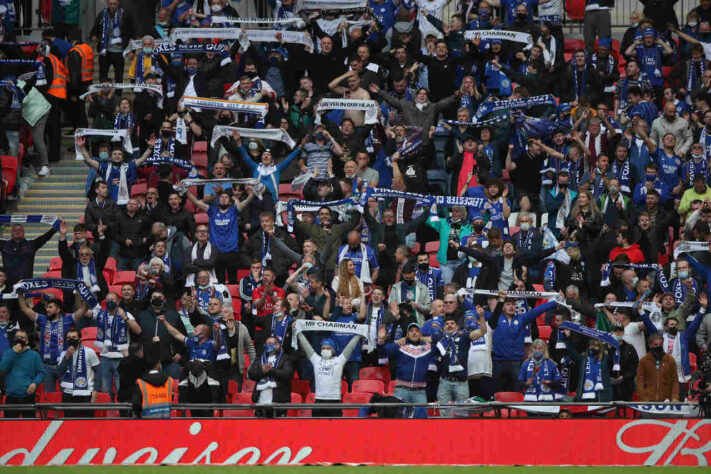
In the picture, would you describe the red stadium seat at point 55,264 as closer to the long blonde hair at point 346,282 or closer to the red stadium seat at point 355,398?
the long blonde hair at point 346,282

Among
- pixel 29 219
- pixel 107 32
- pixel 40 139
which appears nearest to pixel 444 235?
pixel 29 219

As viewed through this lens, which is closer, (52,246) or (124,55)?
(52,246)

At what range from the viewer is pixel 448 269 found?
2086 centimetres

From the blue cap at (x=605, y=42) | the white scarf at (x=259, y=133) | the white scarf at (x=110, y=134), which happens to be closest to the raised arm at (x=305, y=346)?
the white scarf at (x=259, y=133)

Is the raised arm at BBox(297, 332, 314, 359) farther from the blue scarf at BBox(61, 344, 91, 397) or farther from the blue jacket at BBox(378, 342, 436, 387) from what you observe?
the blue scarf at BBox(61, 344, 91, 397)

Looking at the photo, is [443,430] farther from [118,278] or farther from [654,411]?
[118,278]

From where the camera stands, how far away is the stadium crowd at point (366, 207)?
1898 centimetres

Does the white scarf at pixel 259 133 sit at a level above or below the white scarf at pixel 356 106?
below

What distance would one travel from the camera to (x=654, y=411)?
16812 millimetres

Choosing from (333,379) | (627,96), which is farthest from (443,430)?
(627,96)

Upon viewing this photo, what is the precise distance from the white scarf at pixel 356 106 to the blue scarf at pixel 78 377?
6.42 m

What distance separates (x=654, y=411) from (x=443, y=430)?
2552 mm

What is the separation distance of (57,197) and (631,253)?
→ 10.4 metres

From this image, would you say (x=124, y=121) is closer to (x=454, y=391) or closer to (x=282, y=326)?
(x=282, y=326)
